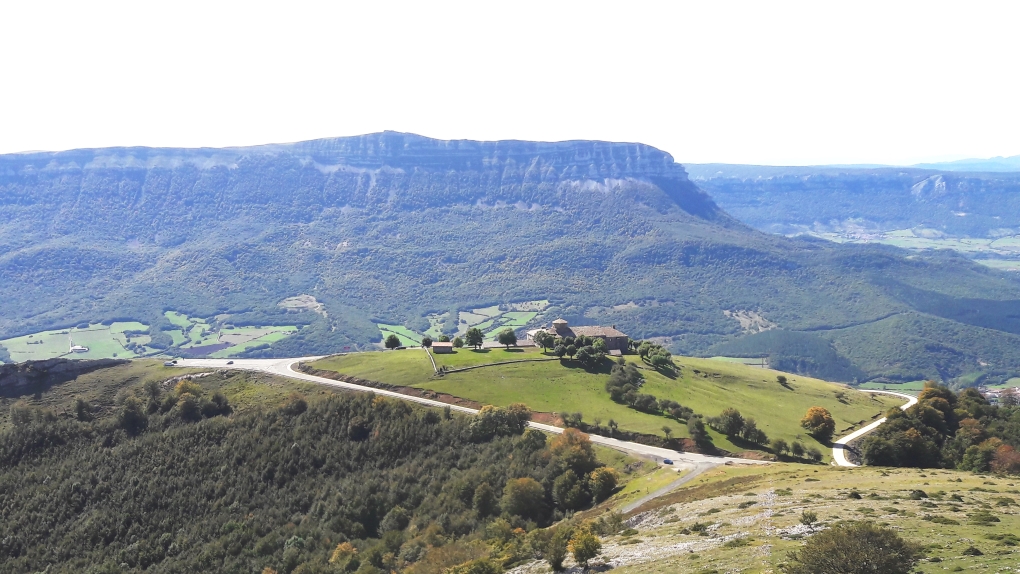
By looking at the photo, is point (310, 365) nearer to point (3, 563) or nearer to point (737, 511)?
point (3, 563)

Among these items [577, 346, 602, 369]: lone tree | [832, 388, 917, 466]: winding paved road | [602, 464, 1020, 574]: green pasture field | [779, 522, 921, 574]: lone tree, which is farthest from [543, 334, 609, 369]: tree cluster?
[779, 522, 921, 574]: lone tree

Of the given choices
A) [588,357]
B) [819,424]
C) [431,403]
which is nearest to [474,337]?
[588,357]

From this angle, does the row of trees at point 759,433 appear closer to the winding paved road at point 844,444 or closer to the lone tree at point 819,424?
the lone tree at point 819,424

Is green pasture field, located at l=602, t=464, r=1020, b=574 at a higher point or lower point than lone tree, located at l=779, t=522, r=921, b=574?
lower

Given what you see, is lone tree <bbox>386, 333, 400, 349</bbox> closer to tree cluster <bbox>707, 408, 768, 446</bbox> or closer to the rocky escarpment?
the rocky escarpment

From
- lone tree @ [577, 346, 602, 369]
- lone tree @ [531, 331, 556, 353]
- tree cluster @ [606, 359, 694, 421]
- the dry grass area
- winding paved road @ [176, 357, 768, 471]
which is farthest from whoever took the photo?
lone tree @ [531, 331, 556, 353]

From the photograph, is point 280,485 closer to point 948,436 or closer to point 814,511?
point 814,511
